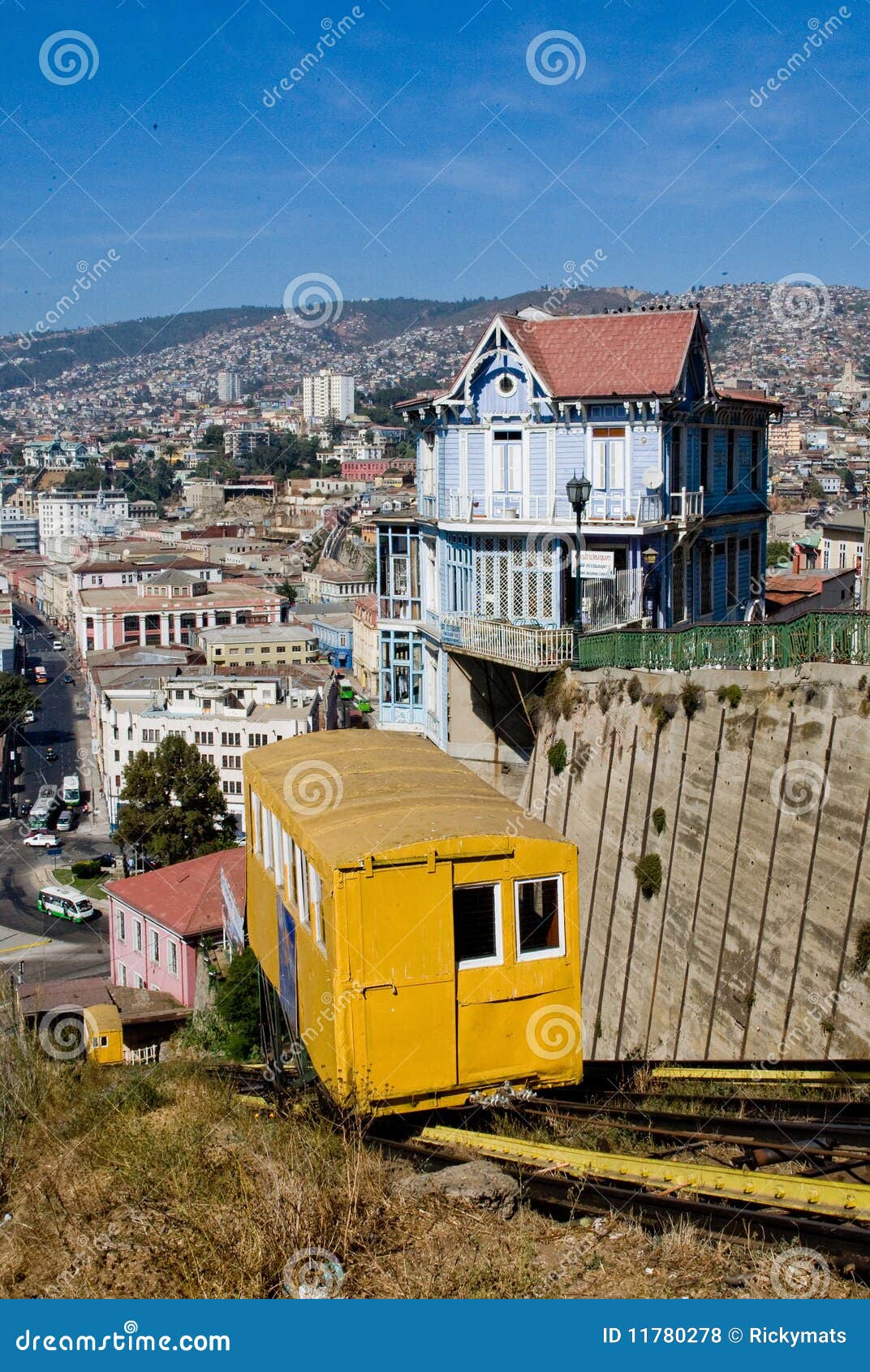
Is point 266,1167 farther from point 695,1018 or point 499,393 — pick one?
point 499,393

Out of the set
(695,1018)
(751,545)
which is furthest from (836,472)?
(695,1018)

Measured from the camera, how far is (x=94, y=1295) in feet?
24.0

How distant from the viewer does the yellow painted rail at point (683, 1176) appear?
7930 millimetres

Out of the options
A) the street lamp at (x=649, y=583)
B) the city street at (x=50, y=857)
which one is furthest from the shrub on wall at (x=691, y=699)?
the city street at (x=50, y=857)

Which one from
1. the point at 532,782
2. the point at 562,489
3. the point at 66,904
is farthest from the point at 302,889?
the point at 66,904

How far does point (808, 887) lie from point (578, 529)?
595 centimetres

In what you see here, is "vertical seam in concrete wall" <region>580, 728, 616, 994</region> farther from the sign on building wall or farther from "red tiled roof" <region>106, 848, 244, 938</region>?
"red tiled roof" <region>106, 848, 244, 938</region>

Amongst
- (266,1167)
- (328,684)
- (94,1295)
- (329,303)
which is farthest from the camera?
(328,684)

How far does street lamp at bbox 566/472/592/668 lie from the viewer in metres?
16.8

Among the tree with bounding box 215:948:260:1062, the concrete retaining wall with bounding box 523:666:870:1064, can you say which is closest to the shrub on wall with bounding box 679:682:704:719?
the concrete retaining wall with bounding box 523:666:870:1064

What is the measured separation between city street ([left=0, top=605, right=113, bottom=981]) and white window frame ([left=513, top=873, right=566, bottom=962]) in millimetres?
36224

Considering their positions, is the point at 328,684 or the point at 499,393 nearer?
the point at 499,393

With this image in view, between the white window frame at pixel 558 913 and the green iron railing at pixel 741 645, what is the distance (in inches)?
202

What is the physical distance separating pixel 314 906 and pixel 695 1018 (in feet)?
18.6
